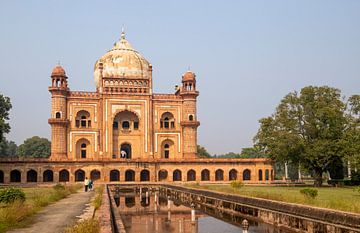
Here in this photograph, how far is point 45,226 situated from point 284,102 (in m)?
30.8

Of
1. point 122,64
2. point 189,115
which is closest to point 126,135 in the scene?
point 189,115

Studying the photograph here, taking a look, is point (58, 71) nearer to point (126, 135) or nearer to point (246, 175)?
point (126, 135)

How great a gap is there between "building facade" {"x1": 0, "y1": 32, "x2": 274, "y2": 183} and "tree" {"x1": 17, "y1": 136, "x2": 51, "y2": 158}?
1502 inches

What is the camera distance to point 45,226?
1169 centimetres

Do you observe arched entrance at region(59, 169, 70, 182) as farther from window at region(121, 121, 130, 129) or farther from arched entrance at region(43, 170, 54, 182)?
window at region(121, 121, 130, 129)

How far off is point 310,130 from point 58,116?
2726cm

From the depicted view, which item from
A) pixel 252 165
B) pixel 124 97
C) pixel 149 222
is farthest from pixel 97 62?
pixel 149 222

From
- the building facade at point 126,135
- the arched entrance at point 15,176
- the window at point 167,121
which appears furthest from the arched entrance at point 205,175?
the arched entrance at point 15,176

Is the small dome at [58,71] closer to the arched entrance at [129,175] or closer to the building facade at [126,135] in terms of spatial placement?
the building facade at [126,135]

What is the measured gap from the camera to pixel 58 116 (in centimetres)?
4806

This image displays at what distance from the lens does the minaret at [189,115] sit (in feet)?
166

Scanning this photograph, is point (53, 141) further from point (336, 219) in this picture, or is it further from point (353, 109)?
point (336, 219)

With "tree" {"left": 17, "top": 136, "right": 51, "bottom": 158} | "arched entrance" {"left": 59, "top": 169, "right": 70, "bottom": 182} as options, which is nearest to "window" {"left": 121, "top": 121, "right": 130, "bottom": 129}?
"arched entrance" {"left": 59, "top": 169, "right": 70, "bottom": 182}

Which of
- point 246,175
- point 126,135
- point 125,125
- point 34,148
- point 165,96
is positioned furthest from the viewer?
point 34,148
